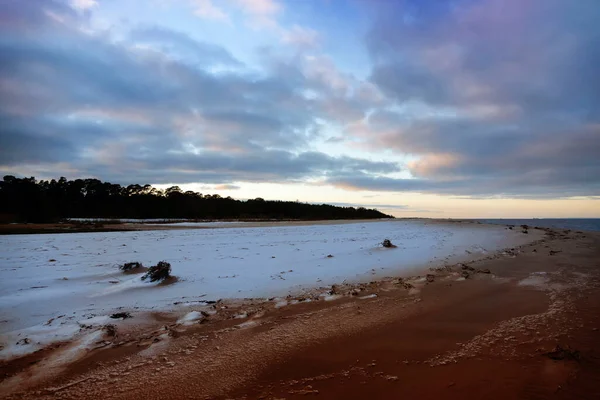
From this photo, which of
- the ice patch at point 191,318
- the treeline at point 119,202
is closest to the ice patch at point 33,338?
the ice patch at point 191,318

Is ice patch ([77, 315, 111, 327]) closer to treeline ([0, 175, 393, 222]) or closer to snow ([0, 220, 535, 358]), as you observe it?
snow ([0, 220, 535, 358])

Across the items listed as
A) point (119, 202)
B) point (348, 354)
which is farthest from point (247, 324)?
point (119, 202)

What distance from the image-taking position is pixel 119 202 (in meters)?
56.7

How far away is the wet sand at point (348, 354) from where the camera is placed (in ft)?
9.63

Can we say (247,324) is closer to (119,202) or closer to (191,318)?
(191,318)

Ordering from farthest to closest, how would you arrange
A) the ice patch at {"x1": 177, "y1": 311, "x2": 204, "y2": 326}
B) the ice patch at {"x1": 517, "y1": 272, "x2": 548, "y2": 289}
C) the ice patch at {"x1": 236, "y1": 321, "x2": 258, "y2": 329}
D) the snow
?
the ice patch at {"x1": 517, "y1": 272, "x2": 548, "y2": 289} → the snow → the ice patch at {"x1": 177, "y1": 311, "x2": 204, "y2": 326} → the ice patch at {"x1": 236, "y1": 321, "x2": 258, "y2": 329}

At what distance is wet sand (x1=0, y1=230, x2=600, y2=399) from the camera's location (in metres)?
2.94

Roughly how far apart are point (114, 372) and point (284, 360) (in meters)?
1.81

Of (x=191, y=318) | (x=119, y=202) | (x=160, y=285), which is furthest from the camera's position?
(x=119, y=202)

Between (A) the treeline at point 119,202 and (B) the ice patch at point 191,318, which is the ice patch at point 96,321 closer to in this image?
(B) the ice patch at point 191,318

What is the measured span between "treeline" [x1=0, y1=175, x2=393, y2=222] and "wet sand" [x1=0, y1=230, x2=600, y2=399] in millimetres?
50234

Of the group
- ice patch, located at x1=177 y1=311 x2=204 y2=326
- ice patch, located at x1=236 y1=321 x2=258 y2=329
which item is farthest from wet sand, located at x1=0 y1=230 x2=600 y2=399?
ice patch, located at x1=177 y1=311 x2=204 y2=326

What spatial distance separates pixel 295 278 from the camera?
24.9 feet

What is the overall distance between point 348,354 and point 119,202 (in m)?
62.8
